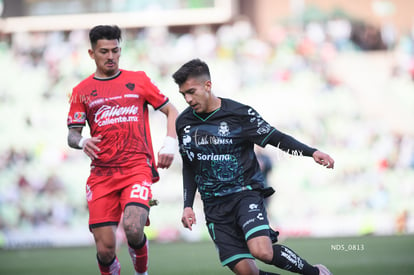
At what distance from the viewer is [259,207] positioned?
18.3 ft

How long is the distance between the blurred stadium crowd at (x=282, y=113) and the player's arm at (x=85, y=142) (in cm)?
859

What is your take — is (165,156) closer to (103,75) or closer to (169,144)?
(169,144)

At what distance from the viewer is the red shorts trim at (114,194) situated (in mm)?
6070

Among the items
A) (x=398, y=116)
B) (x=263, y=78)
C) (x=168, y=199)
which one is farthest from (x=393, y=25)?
(x=168, y=199)

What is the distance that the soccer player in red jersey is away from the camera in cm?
607

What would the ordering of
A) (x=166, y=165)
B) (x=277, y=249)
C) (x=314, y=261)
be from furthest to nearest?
1. (x=314, y=261)
2. (x=166, y=165)
3. (x=277, y=249)

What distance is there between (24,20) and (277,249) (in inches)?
460

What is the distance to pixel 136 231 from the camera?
19.3 ft

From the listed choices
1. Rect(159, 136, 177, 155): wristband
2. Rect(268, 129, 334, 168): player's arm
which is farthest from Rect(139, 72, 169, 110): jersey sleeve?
Rect(268, 129, 334, 168): player's arm

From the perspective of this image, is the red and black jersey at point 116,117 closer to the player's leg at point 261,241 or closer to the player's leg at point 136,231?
the player's leg at point 136,231

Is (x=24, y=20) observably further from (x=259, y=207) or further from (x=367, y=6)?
(x=259, y=207)

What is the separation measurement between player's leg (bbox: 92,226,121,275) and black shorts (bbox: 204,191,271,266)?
855mm

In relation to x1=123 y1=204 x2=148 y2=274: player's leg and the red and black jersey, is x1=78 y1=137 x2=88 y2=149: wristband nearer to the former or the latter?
the red and black jersey

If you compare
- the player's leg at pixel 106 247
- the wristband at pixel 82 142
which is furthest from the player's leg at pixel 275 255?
the wristband at pixel 82 142
